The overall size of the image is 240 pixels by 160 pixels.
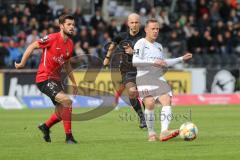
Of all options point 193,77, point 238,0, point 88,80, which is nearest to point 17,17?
point 88,80

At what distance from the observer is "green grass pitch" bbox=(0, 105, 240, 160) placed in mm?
11594

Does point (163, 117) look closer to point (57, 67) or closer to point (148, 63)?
point (148, 63)

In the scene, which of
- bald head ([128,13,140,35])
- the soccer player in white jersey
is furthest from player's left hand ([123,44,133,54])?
the soccer player in white jersey

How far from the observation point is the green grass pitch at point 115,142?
11.6 meters

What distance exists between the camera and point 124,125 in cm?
1789

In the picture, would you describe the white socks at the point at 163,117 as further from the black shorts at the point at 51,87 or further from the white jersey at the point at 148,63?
the black shorts at the point at 51,87

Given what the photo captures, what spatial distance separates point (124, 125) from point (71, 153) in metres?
6.07

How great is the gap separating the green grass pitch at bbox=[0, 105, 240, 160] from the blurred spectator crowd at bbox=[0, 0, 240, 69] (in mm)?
7878

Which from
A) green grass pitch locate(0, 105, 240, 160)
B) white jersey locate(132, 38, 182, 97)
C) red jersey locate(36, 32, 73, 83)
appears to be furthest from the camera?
white jersey locate(132, 38, 182, 97)

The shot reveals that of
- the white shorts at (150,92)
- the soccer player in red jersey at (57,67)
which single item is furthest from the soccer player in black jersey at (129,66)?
the soccer player in red jersey at (57,67)

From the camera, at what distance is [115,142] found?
1366 cm

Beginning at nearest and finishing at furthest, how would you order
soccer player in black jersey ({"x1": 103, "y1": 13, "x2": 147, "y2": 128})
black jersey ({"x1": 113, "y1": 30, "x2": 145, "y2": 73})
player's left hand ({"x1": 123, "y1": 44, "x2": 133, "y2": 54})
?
player's left hand ({"x1": 123, "y1": 44, "x2": 133, "y2": 54}), soccer player in black jersey ({"x1": 103, "y1": 13, "x2": 147, "y2": 128}), black jersey ({"x1": 113, "y1": 30, "x2": 145, "y2": 73})

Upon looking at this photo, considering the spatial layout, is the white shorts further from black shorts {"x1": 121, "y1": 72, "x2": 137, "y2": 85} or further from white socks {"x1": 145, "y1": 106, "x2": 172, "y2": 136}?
black shorts {"x1": 121, "y1": 72, "x2": 137, "y2": 85}

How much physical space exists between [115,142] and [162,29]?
60.6ft
